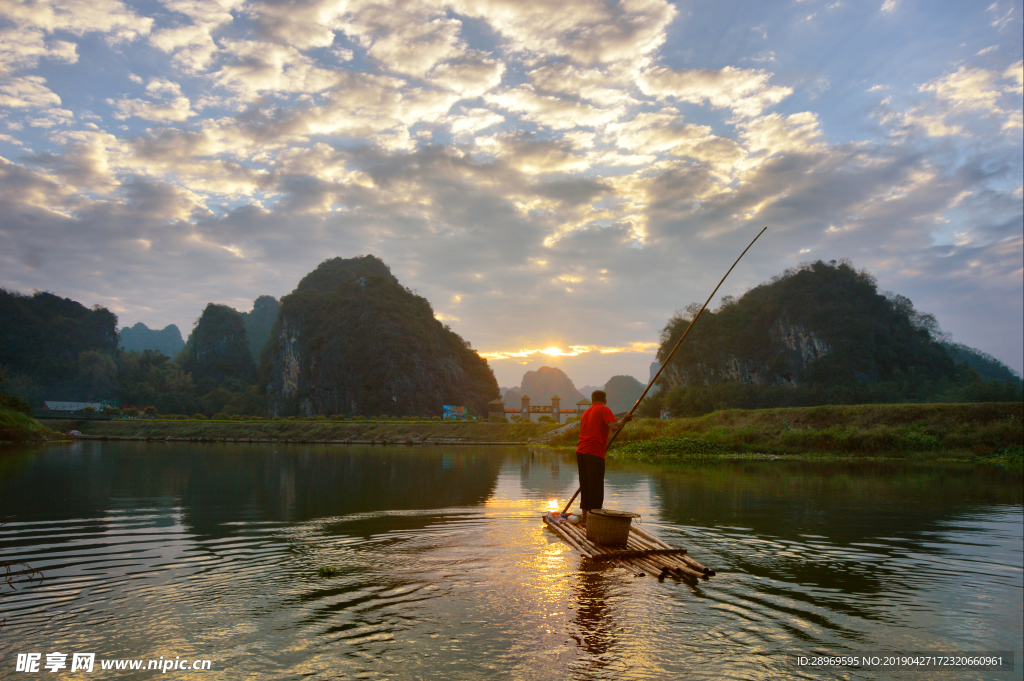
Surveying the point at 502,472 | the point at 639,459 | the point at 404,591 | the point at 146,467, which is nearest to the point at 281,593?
the point at 404,591

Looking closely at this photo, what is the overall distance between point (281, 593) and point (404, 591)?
1.18 metres

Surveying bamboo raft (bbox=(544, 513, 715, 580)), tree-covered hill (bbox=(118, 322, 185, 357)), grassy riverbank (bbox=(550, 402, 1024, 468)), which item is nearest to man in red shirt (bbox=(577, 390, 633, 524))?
bamboo raft (bbox=(544, 513, 715, 580))

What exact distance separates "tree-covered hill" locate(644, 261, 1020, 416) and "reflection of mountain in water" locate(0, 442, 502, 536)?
39391mm

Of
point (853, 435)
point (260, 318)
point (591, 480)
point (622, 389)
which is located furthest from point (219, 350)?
point (622, 389)

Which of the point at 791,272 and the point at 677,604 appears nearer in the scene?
the point at 677,604

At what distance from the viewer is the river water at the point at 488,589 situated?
3.90 metres

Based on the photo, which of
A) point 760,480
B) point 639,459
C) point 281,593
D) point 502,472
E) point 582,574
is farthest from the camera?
point 639,459

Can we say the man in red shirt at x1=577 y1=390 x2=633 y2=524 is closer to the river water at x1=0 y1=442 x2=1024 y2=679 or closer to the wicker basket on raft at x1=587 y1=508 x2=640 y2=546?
the river water at x1=0 y1=442 x2=1024 y2=679

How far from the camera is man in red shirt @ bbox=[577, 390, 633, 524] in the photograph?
8.15 metres

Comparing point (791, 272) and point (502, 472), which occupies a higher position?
point (791, 272)

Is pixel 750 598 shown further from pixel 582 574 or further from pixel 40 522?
pixel 40 522

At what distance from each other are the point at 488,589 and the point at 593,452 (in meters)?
3.19

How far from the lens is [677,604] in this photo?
4.98 meters

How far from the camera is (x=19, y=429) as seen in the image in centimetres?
3462
